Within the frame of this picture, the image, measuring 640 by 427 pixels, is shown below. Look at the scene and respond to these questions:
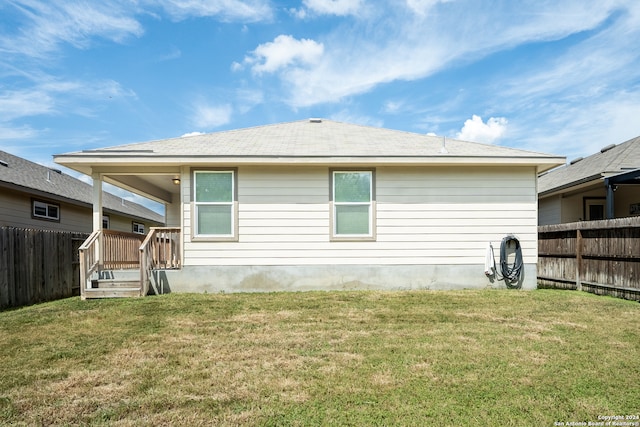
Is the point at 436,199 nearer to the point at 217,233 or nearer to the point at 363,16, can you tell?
the point at 217,233

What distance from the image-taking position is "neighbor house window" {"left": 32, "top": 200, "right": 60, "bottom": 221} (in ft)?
40.6

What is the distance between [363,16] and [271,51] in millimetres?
4380

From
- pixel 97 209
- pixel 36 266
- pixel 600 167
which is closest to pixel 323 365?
pixel 97 209

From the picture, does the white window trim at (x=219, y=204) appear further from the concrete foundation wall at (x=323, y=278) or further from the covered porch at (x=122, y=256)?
the concrete foundation wall at (x=323, y=278)

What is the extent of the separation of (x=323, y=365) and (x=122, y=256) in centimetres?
756

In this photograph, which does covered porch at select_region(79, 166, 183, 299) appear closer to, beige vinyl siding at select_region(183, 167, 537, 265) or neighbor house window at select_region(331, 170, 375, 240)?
beige vinyl siding at select_region(183, 167, 537, 265)

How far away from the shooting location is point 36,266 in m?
8.04

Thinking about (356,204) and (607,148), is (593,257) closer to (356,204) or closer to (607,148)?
(356,204)

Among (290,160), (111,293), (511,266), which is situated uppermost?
(290,160)

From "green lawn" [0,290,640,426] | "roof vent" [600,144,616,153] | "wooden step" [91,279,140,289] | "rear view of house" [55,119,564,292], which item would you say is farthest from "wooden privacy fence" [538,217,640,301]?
"wooden step" [91,279,140,289]

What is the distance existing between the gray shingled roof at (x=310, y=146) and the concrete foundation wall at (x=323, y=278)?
2.46m

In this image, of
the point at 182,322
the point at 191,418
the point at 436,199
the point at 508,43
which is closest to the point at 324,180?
the point at 436,199

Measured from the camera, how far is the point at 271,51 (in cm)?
1473

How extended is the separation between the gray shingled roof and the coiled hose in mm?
1903
